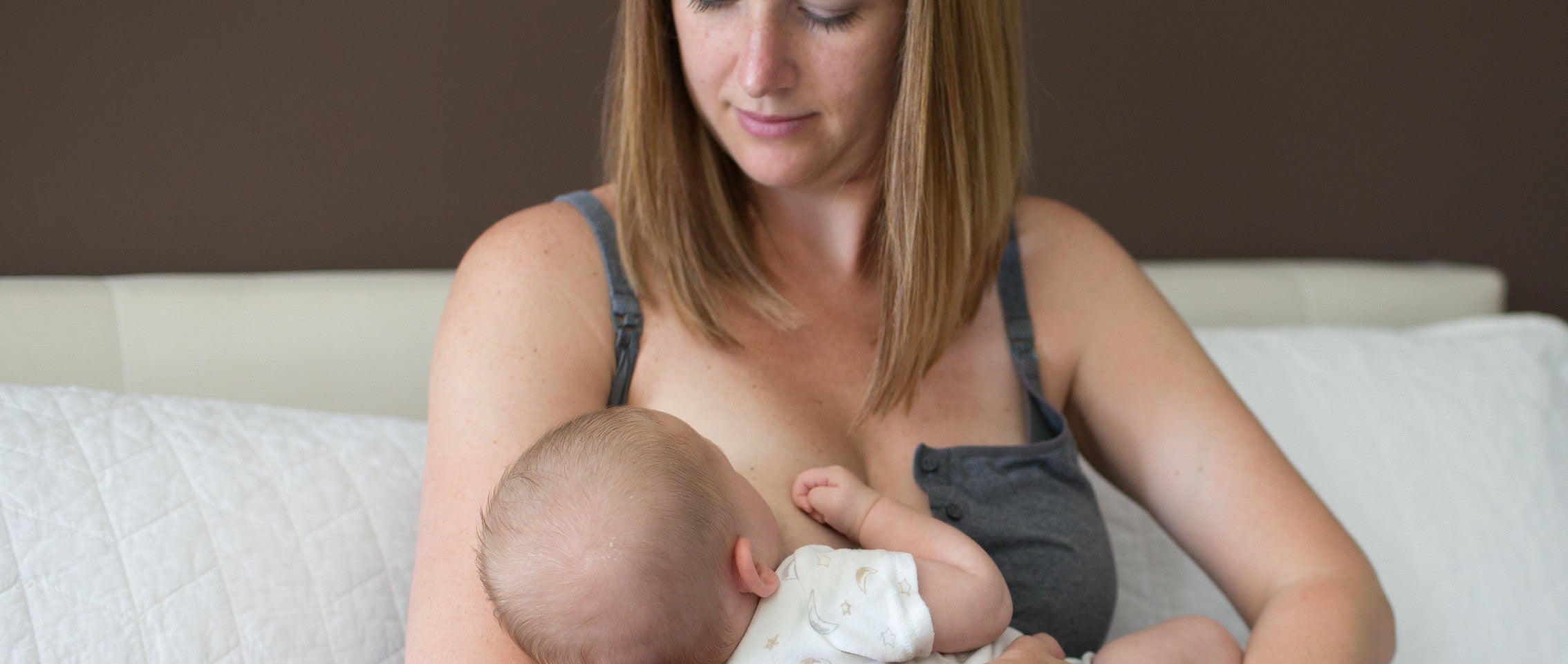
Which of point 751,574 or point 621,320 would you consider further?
point 621,320

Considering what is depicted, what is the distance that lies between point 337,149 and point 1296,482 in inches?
54.1

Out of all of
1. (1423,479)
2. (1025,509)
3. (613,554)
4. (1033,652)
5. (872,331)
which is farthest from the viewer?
(1423,479)

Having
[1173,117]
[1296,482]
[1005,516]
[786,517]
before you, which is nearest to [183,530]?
[786,517]

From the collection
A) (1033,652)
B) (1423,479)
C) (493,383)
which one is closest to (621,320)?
(493,383)

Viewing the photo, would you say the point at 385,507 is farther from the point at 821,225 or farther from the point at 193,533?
the point at 821,225

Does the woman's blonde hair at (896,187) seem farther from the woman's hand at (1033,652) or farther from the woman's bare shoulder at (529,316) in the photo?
the woman's hand at (1033,652)

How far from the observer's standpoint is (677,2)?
1176mm

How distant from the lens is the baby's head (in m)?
0.90

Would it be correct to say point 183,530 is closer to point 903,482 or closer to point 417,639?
point 417,639

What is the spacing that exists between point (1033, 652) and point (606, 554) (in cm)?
39

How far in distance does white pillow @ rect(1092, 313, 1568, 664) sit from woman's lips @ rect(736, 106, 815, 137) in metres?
0.82

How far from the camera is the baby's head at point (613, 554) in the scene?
0.90 metres

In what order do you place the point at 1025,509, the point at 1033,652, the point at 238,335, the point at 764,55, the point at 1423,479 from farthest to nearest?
the point at 1423,479
the point at 238,335
the point at 1025,509
the point at 764,55
the point at 1033,652

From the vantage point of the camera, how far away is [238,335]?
146cm
